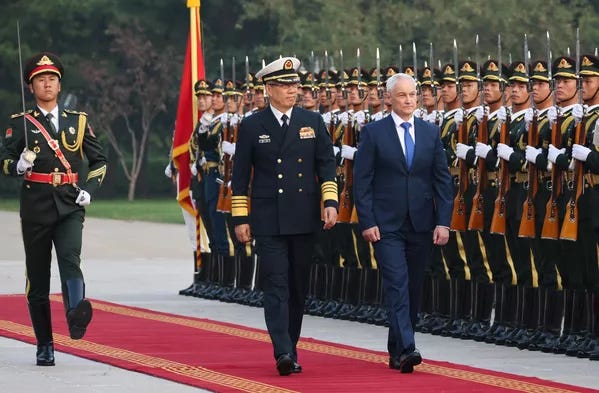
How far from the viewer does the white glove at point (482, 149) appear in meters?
13.7

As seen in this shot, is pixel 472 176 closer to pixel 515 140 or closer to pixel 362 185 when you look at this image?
pixel 515 140

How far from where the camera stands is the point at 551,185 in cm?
1301

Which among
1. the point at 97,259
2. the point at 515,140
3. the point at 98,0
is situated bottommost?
the point at 97,259

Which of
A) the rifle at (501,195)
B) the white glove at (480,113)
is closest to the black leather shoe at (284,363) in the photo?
the rifle at (501,195)

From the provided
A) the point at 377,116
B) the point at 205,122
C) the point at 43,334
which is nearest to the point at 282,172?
the point at 43,334

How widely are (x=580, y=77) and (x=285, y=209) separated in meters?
2.31

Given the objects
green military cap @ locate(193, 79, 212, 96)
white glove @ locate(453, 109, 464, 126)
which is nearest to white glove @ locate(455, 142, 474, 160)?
white glove @ locate(453, 109, 464, 126)

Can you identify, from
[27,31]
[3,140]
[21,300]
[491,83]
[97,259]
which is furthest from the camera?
[27,31]

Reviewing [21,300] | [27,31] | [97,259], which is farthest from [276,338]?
[27,31]

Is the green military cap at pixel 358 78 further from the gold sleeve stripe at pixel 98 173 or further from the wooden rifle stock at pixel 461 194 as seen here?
the gold sleeve stripe at pixel 98 173

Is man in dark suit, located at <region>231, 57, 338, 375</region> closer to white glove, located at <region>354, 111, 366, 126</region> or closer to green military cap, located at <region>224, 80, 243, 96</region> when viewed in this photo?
white glove, located at <region>354, 111, 366, 126</region>

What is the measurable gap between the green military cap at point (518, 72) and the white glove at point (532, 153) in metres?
0.68

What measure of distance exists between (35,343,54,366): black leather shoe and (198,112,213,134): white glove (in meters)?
6.95

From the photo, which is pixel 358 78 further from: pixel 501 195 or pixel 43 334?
pixel 43 334
